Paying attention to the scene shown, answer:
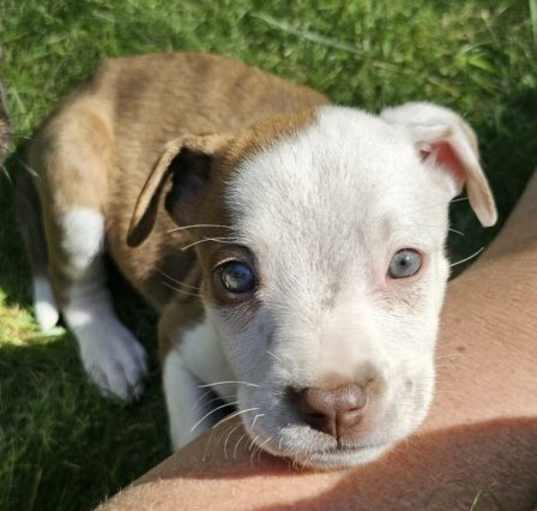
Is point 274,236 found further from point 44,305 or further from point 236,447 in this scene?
point 44,305

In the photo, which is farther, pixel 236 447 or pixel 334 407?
pixel 236 447

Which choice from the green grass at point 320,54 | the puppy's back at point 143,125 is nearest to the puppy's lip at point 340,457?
the puppy's back at point 143,125

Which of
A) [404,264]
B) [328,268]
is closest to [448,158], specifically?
[404,264]

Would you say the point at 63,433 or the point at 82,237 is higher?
the point at 82,237

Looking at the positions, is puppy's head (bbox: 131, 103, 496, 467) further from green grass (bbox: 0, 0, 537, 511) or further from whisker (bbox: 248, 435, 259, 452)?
green grass (bbox: 0, 0, 537, 511)

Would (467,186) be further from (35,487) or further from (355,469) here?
(35,487)

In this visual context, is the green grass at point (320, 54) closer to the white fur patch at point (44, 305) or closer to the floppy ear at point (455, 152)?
the white fur patch at point (44, 305)

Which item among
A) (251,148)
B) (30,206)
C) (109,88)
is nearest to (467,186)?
(251,148)
